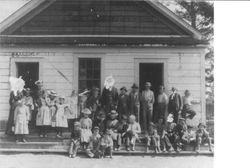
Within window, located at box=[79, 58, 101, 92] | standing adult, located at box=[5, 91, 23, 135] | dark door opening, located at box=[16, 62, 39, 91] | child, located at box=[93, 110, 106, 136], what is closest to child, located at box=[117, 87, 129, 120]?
child, located at box=[93, 110, 106, 136]

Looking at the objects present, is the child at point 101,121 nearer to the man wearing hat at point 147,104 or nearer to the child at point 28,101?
the man wearing hat at point 147,104

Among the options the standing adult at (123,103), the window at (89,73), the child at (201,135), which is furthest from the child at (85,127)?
the child at (201,135)

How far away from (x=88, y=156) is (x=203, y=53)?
121 inches

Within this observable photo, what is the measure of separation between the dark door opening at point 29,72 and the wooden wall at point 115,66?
0.10m

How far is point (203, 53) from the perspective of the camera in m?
7.86

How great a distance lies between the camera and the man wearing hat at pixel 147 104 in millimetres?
7750

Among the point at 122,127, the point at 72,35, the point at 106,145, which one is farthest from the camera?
the point at 72,35

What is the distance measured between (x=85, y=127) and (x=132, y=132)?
3.06 ft

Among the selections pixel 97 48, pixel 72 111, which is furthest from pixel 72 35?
pixel 72 111

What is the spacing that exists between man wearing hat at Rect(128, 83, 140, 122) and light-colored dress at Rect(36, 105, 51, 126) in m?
1.64

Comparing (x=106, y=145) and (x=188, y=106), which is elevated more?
(x=188, y=106)

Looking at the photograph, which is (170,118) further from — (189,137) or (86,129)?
(86,129)

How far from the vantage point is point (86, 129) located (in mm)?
7699
